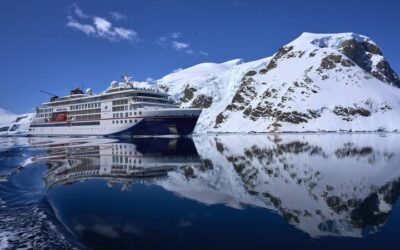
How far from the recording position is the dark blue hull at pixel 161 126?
89.4 m

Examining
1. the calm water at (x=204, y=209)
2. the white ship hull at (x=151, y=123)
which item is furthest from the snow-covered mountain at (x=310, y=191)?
the white ship hull at (x=151, y=123)

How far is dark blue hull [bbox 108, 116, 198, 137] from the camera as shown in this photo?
89438 mm

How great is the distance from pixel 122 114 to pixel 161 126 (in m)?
13.6

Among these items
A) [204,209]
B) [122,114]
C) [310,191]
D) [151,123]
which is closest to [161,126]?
[151,123]

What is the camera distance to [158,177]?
2409 cm

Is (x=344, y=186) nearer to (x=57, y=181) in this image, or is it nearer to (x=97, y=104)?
(x=57, y=181)

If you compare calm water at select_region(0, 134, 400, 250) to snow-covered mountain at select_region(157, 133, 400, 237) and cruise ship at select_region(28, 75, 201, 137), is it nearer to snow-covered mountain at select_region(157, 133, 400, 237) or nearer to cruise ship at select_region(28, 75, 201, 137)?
snow-covered mountain at select_region(157, 133, 400, 237)

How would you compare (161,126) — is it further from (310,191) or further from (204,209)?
(204,209)

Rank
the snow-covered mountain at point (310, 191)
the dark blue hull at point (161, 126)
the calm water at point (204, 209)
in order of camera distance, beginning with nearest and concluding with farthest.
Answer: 1. the calm water at point (204, 209)
2. the snow-covered mountain at point (310, 191)
3. the dark blue hull at point (161, 126)

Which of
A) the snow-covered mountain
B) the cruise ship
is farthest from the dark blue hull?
the snow-covered mountain

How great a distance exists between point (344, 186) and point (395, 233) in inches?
302

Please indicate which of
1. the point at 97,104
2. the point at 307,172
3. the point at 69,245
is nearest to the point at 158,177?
the point at 307,172

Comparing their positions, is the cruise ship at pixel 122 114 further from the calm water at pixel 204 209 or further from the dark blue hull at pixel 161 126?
the calm water at pixel 204 209

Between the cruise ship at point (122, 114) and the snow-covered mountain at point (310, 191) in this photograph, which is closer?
the snow-covered mountain at point (310, 191)
